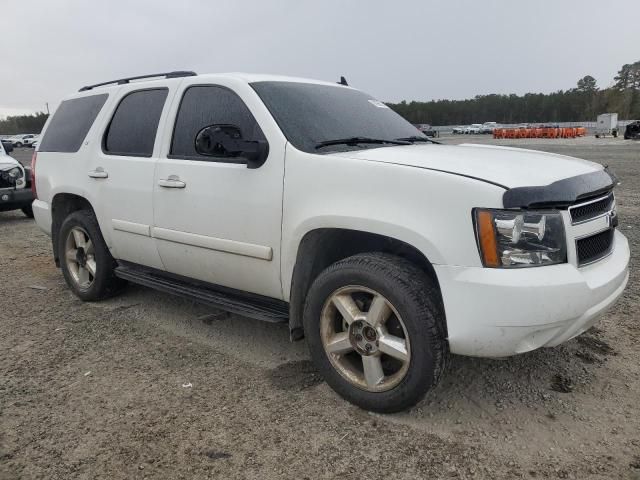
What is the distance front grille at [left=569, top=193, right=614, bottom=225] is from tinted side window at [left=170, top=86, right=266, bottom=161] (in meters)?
1.85

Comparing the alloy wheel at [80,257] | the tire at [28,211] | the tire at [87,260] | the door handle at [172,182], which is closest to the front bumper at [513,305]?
the door handle at [172,182]

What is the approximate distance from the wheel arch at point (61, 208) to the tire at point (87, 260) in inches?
6.0

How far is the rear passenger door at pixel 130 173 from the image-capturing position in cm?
395

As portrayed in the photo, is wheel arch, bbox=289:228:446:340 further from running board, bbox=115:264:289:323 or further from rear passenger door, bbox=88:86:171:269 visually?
rear passenger door, bbox=88:86:171:269

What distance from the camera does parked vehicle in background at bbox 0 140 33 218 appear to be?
365 inches

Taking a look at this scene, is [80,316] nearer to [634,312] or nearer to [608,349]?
[608,349]

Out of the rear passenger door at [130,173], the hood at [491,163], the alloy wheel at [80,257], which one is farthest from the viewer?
the alloy wheel at [80,257]

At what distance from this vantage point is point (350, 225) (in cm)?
278

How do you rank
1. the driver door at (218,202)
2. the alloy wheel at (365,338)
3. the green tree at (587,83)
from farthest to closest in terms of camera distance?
the green tree at (587,83) → the driver door at (218,202) → the alloy wheel at (365,338)

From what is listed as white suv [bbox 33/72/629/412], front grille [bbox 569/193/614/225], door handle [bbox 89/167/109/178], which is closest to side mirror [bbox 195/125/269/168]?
white suv [bbox 33/72/629/412]

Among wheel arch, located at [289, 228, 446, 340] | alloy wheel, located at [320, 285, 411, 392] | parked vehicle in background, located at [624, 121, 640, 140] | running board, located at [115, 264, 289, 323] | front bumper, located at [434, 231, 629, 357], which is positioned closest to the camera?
front bumper, located at [434, 231, 629, 357]

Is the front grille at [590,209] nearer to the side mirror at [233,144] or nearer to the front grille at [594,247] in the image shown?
the front grille at [594,247]

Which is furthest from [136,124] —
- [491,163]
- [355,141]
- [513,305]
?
[513,305]

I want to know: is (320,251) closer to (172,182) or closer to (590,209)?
(172,182)
